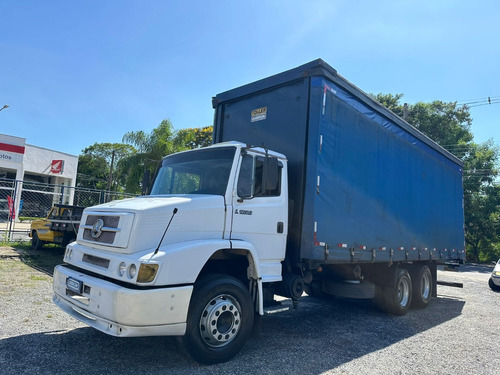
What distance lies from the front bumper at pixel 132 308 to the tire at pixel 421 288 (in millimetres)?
6804

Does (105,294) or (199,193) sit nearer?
(105,294)

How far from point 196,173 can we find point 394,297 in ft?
17.2

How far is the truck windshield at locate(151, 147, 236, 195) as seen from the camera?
4.80m

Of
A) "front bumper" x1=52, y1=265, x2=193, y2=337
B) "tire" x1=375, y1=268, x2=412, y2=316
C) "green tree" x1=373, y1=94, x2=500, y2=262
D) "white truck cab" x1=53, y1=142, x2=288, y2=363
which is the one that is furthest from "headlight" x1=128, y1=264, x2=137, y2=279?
"green tree" x1=373, y1=94, x2=500, y2=262

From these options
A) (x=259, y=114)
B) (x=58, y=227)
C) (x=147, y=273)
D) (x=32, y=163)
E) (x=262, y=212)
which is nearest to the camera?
(x=147, y=273)

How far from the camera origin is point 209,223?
439cm

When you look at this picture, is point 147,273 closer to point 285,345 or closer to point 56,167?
point 285,345

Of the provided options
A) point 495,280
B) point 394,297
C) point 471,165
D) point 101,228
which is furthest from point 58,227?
point 471,165

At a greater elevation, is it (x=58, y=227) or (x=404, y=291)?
(x=58, y=227)

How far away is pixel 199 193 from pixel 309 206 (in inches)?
66.0

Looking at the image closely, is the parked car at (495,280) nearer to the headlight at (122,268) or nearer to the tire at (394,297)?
the tire at (394,297)

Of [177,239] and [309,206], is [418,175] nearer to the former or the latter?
[309,206]

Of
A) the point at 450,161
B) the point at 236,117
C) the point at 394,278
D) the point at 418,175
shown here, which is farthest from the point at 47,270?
the point at 450,161

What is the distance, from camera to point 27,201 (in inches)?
945
